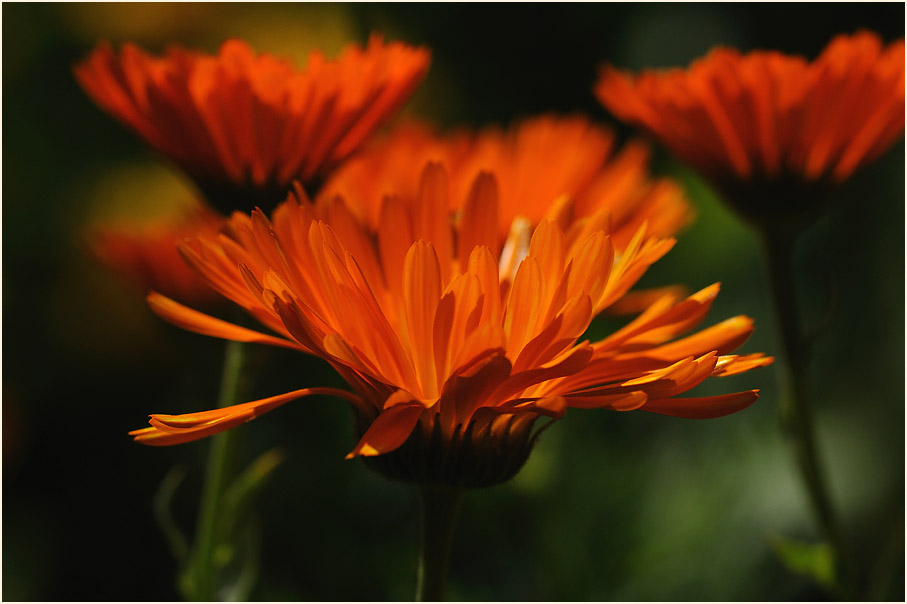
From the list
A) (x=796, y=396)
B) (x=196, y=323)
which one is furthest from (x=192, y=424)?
(x=796, y=396)

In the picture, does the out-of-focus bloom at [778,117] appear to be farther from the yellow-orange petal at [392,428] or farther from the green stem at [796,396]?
the yellow-orange petal at [392,428]

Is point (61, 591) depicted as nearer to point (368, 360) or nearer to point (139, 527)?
point (139, 527)

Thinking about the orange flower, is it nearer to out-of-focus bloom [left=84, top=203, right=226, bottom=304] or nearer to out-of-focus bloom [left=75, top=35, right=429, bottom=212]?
out-of-focus bloom [left=75, top=35, right=429, bottom=212]

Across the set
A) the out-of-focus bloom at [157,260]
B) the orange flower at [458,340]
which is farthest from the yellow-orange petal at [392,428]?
the out-of-focus bloom at [157,260]

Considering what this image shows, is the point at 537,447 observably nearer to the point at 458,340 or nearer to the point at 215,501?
the point at 215,501

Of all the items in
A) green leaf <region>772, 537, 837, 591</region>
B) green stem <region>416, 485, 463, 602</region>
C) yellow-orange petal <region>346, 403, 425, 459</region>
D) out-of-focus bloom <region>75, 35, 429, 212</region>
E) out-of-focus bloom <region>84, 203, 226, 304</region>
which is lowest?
green leaf <region>772, 537, 837, 591</region>

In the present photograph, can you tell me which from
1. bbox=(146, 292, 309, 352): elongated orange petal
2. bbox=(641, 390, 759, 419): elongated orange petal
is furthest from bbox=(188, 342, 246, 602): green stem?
bbox=(641, 390, 759, 419): elongated orange petal

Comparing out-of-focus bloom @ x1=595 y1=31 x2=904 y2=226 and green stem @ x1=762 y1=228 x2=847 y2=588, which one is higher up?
out-of-focus bloom @ x1=595 y1=31 x2=904 y2=226
